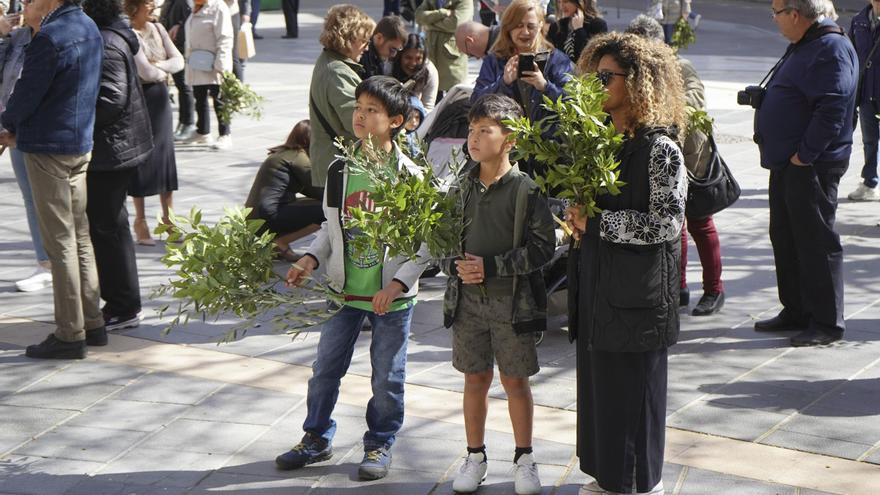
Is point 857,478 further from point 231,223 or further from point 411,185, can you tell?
point 231,223

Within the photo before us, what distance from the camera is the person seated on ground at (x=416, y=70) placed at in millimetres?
8812

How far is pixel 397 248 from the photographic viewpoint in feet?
15.1

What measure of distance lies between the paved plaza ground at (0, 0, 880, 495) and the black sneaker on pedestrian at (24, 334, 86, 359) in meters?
0.05

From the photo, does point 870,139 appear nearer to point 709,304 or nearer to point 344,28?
point 709,304

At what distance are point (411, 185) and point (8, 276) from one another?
482 cm

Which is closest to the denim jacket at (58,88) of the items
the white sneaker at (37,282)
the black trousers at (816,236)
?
the white sneaker at (37,282)

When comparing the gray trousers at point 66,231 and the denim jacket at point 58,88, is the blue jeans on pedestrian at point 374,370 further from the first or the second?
the denim jacket at point 58,88

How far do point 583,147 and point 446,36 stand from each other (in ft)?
23.9

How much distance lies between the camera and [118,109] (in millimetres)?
7086

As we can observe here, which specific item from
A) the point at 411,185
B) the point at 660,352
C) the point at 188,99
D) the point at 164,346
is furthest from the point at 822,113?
the point at 188,99

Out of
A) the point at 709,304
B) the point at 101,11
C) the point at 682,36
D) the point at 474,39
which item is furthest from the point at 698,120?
the point at 682,36

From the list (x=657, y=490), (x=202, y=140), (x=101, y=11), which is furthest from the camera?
(x=202, y=140)

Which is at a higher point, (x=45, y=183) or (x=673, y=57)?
(x=673, y=57)

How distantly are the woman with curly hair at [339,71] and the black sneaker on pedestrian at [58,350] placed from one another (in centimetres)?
199
